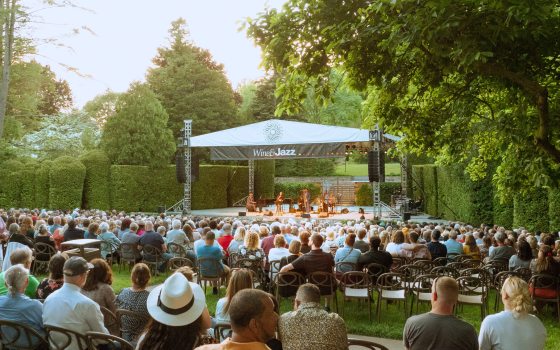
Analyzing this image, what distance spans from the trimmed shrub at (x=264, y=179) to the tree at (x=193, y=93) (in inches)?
398

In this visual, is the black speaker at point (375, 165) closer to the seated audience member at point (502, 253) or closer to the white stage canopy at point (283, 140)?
the white stage canopy at point (283, 140)

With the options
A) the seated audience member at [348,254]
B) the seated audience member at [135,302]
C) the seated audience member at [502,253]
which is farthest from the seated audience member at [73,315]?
the seated audience member at [502,253]

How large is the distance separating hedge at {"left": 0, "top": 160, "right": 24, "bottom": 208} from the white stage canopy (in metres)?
8.19

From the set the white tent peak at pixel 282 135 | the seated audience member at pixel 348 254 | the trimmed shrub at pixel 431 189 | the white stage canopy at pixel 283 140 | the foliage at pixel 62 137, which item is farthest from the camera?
the foliage at pixel 62 137

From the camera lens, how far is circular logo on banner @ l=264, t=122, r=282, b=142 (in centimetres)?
2025

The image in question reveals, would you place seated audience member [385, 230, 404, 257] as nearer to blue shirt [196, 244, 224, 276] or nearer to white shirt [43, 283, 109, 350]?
blue shirt [196, 244, 224, 276]

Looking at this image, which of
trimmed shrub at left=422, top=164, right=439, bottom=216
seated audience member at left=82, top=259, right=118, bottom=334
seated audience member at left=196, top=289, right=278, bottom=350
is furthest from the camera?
trimmed shrub at left=422, top=164, right=439, bottom=216

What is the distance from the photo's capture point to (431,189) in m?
24.8

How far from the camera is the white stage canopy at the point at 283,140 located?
19.2m

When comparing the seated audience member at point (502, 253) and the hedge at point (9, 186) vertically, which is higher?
the hedge at point (9, 186)

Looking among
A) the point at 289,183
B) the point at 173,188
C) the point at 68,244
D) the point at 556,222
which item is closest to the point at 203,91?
the point at 289,183

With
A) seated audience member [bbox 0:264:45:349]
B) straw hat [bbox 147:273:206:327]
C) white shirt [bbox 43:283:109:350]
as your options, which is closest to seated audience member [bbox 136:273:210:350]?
straw hat [bbox 147:273:206:327]

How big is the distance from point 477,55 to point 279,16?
279 centimetres

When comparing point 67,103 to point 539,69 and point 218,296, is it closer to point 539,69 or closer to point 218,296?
point 218,296
